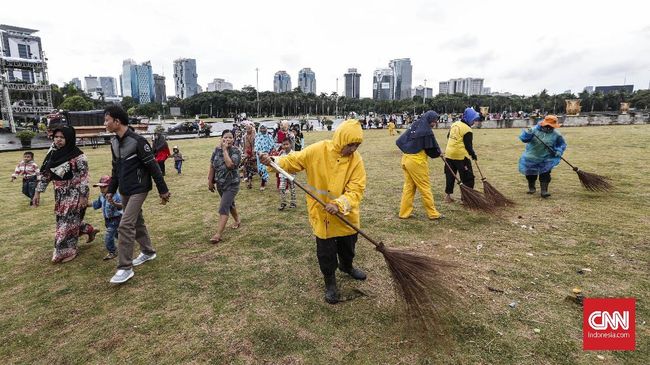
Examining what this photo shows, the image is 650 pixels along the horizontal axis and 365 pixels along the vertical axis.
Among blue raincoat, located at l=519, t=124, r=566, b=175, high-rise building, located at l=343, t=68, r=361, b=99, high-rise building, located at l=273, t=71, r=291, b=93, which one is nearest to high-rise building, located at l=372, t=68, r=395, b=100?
high-rise building, located at l=343, t=68, r=361, b=99

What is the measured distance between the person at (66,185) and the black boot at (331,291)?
375cm

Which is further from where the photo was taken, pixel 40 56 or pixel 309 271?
pixel 40 56

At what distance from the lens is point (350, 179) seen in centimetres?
346

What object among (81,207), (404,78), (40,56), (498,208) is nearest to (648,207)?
(498,208)

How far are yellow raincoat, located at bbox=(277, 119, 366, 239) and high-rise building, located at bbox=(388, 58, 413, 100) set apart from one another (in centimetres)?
16266

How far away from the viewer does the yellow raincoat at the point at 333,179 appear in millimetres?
3361

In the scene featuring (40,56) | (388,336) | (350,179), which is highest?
(40,56)

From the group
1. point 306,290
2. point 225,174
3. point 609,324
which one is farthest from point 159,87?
point 609,324

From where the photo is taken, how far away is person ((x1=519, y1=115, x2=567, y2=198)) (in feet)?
23.1

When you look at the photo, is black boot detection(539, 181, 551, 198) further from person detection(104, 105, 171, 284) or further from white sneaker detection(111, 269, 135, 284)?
white sneaker detection(111, 269, 135, 284)

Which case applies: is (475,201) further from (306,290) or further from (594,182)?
(306,290)

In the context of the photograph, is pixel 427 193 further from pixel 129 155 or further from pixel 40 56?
pixel 40 56

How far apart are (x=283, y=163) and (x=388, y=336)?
197cm

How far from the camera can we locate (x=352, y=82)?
14662cm
